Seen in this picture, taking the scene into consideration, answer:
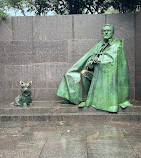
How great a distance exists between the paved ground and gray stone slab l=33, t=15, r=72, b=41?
3576mm

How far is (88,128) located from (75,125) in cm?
46

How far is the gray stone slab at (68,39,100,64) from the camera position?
866 centimetres

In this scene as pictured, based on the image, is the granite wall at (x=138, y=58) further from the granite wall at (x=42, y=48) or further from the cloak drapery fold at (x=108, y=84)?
the cloak drapery fold at (x=108, y=84)

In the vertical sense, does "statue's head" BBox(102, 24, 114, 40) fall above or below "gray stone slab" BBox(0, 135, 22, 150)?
above

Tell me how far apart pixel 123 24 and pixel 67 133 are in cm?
491

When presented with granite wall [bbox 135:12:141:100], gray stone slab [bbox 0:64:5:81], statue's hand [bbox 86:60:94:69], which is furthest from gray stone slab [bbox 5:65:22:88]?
granite wall [bbox 135:12:141:100]

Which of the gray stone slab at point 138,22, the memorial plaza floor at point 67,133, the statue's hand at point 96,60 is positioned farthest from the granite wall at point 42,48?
the statue's hand at point 96,60

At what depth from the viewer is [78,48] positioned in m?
8.70

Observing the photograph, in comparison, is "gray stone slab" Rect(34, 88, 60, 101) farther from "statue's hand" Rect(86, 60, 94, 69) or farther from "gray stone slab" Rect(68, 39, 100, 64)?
"statue's hand" Rect(86, 60, 94, 69)

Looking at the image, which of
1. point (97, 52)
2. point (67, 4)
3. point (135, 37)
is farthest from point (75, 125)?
point (67, 4)

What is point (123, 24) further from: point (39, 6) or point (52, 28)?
point (39, 6)

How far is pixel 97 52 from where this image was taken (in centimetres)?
718

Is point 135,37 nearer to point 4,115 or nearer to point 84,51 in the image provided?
point 84,51

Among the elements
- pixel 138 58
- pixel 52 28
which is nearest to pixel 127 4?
pixel 138 58
